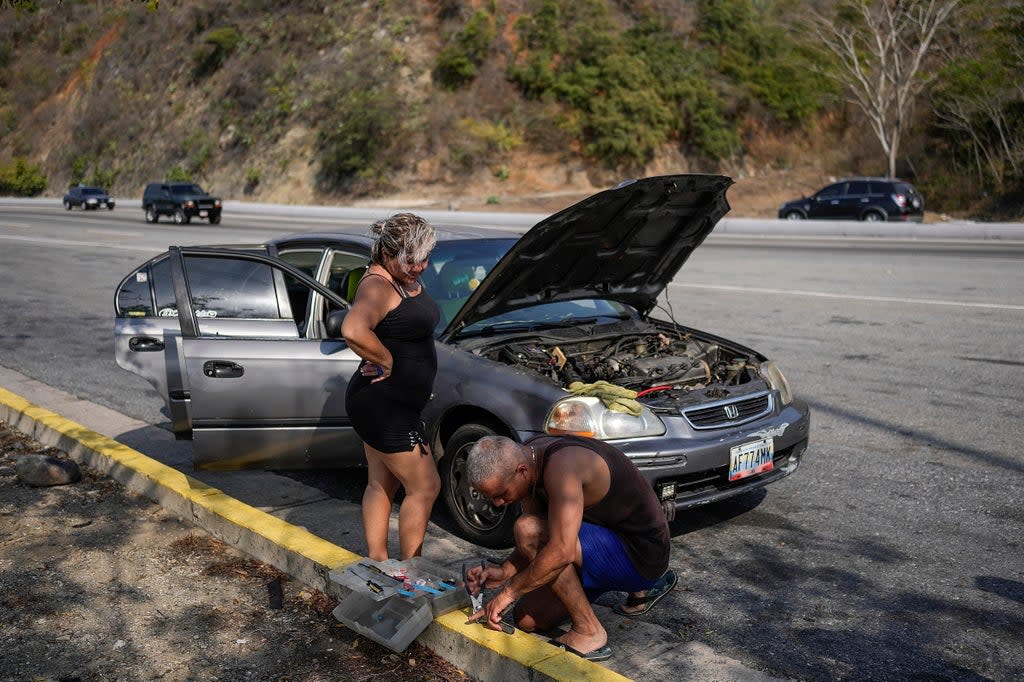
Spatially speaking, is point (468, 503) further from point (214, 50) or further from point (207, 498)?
point (214, 50)

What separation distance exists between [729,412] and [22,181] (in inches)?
2642

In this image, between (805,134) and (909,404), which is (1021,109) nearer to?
(805,134)

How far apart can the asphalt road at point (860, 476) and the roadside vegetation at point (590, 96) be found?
26976 mm

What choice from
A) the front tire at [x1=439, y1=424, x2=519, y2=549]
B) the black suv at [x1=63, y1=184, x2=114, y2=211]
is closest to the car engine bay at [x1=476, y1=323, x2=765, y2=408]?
the front tire at [x1=439, y1=424, x2=519, y2=549]

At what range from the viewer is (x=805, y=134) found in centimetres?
5084

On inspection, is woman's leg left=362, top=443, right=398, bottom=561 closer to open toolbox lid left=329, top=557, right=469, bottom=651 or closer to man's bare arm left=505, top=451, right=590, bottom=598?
open toolbox lid left=329, top=557, right=469, bottom=651

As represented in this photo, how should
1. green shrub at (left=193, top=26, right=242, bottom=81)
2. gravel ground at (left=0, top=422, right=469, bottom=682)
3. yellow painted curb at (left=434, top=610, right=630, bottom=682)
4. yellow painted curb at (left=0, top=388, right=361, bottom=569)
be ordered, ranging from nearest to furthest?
yellow painted curb at (left=434, top=610, right=630, bottom=682)
gravel ground at (left=0, top=422, right=469, bottom=682)
yellow painted curb at (left=0, top=388, right=361, bottom=569)
green shrub at (left=193, top=26, right=242, bottom=81)

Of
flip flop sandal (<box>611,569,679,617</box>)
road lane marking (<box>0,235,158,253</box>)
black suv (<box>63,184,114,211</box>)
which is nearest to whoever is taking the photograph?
flip flop sandal (<box>611,569,679,617</box>)

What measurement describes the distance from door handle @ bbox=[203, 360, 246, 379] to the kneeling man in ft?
6.53

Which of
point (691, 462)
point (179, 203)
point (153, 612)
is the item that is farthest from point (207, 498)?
point (179, 203)

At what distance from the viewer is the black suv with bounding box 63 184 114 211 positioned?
46.2 meters

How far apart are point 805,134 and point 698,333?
47.6 m

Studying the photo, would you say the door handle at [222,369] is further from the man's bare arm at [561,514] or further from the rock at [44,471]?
the man's bare arm at [561,514]

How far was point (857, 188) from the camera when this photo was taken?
3138cm
